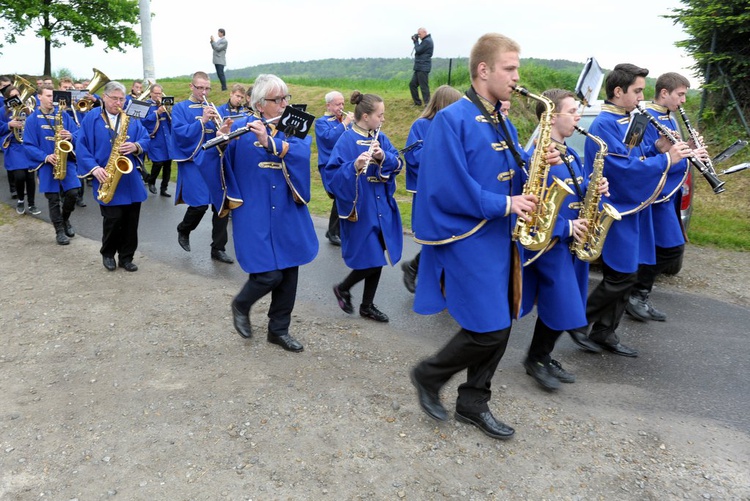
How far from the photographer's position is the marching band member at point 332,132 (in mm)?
8359

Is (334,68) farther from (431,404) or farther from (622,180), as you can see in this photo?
(431,404)

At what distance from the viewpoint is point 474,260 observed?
338 centimetres

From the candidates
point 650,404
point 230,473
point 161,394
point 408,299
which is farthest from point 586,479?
point 408,299

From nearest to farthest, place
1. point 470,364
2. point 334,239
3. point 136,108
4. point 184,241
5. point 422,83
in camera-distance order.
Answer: point 470,364, point 136,108, point 184,241, point 334,239, point 422,83

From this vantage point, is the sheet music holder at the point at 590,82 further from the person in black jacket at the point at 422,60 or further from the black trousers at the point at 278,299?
the person in black jacket at the point at 422,60

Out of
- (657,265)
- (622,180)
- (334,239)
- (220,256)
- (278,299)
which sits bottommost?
(220,256)

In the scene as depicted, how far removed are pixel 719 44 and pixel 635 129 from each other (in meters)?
8.88

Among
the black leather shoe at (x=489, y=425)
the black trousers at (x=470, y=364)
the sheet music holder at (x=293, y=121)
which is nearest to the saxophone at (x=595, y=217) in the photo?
the black trousers at (x=470, y=364)

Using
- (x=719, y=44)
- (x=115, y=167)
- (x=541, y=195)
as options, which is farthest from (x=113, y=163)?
(x=719, y=44)

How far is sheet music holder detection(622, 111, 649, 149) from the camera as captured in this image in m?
4.58

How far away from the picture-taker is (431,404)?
3783mm

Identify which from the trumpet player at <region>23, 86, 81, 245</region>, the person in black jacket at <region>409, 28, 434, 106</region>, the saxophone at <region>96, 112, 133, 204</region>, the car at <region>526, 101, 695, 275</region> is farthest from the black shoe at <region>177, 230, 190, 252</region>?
the person in black jacket at <region>409, 28, 434, 106</region>

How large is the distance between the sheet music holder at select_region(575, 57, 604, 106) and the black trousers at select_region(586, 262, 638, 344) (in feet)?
4.25

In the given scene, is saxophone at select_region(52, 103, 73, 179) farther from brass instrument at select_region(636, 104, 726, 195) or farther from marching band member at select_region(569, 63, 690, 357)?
brass instrument at select_region(636, 104, 726, 195)
